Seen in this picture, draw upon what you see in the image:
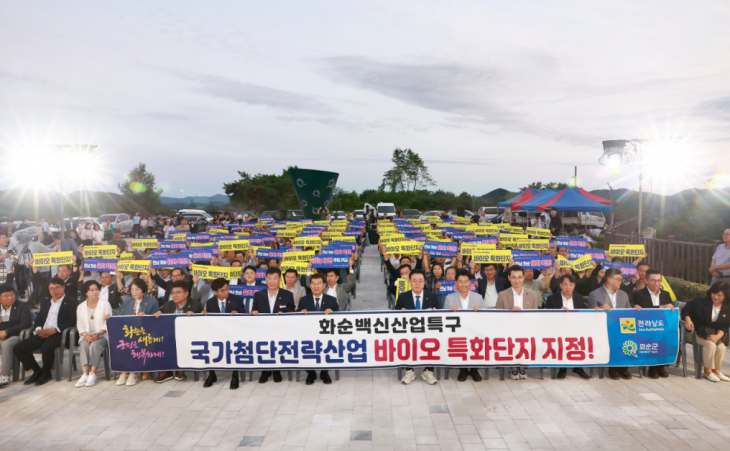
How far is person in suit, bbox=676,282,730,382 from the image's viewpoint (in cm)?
679

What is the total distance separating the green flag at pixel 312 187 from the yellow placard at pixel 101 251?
13.8 metres

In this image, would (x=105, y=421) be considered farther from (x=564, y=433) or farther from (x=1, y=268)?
→ (x=1, y=268)

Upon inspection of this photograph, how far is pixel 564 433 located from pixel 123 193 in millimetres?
81149

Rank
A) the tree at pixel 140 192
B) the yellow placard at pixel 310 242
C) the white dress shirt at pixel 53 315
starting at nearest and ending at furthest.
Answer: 1. the white dress shirt at pixel 53 315
2. the yellow placard at pixel 310 242
3. the tree at pixel 140 192

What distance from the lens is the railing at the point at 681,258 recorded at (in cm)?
1197

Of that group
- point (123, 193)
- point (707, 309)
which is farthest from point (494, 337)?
point (123, 193)

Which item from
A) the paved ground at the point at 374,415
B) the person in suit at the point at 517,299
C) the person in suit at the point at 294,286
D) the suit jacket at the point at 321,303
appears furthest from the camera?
the person in suit at the point at 294,286

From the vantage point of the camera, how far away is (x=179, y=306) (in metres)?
7.27

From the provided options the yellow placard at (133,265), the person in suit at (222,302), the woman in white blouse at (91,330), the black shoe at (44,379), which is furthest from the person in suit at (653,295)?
the black shoe at (44,379)

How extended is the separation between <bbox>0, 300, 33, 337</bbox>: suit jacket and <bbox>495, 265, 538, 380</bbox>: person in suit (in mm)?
7258

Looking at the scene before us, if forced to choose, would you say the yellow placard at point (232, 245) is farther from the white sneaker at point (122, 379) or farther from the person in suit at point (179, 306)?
the white sneaker at point (122, 379)

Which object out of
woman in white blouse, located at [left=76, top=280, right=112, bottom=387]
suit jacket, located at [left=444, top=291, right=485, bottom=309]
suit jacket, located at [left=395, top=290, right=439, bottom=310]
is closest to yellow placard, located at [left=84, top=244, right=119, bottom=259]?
woman in white blouse, located at [left=76, top=280, right=112, bottom=387]

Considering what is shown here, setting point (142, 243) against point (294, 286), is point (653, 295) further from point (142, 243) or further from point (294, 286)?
point (142, 243)

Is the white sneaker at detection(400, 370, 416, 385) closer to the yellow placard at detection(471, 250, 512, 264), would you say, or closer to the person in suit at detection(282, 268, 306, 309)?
the person in suit at detection(282, 268, 306, 309)
